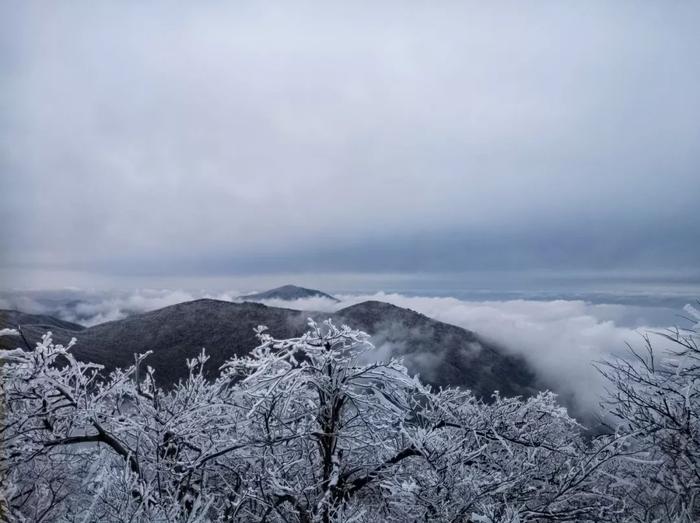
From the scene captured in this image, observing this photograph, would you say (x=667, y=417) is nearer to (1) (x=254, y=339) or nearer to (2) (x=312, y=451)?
(2) (x=312, y=451)

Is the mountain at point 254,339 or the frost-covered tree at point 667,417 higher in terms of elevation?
the frost-covered tree at point 667,417

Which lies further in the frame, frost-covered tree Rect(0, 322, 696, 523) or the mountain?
the mountain

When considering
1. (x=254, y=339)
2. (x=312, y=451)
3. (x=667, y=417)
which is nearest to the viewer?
(x=667, y=417)

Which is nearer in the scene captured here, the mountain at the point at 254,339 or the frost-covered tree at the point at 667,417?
the frost-covered tree at the point at 667,417

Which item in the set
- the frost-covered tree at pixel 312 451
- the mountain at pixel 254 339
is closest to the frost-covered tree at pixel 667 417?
the frost-covered tree at pixel 312 451

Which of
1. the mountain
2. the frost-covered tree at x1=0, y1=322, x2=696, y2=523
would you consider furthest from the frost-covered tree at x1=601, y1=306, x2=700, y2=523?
the mountain

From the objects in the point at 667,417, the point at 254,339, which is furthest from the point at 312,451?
the point at 254,339

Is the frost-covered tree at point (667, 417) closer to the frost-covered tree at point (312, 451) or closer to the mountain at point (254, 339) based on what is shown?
the frost-covered tree at point (312, 451)

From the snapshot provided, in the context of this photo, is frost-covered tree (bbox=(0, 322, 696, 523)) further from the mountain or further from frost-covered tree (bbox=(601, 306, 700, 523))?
the mountain
